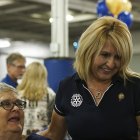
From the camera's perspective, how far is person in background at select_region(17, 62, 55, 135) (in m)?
3.77

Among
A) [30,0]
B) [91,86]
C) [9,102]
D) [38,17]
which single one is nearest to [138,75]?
[91,86]

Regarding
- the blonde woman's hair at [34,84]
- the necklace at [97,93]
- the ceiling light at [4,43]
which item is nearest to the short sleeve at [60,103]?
the necklace at [97,93]

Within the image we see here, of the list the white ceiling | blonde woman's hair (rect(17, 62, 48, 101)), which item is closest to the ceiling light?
the white ceiling

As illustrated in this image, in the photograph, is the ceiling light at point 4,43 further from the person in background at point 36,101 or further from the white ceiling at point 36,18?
the person in background at point 36,101

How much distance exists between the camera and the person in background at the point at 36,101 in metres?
3.77

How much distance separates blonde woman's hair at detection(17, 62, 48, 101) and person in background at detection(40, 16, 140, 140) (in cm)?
171

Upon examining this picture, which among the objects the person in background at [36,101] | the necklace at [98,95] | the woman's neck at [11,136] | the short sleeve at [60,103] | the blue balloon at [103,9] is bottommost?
the person in background at [36,101]

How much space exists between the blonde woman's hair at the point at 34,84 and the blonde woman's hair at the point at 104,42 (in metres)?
1.76

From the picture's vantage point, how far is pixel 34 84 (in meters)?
3.82

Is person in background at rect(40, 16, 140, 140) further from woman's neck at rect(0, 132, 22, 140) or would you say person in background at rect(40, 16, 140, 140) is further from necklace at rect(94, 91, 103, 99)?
woman's neck at rect(0, 132, 22, 140)

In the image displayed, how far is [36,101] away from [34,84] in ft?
0.52

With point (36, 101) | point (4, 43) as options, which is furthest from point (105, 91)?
point (4, 43)

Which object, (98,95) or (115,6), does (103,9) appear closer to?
(115,6)

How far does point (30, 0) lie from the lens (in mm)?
8945
